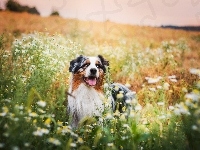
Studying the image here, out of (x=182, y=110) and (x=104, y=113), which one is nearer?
(x=182, y=110)

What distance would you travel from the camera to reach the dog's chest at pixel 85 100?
5.07 m

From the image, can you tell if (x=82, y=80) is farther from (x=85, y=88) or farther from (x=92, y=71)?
(x=92, y=71)

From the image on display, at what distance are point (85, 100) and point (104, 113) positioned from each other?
1078mm

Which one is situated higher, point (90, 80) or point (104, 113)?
point (90, 80)

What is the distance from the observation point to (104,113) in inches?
162

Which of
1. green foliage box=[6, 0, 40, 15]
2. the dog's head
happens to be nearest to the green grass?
the dog's head

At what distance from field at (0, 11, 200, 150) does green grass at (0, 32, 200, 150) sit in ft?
0.03

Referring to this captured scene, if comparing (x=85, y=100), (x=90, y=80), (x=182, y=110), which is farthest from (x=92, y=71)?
(x=182, y=110)

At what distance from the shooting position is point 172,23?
19.3 ft

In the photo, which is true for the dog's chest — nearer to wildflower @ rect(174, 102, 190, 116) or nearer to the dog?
the dog

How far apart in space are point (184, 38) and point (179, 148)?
3140mm

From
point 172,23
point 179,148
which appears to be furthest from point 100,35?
point 179,148

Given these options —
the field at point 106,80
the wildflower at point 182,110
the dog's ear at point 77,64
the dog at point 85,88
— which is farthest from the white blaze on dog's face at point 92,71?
the wildflower at point 182,110

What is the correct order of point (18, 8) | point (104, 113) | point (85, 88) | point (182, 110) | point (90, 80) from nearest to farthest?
point (182, 110) < point (104, 113) < point (90, 80) < point (85, 88) < point (18, 8)
